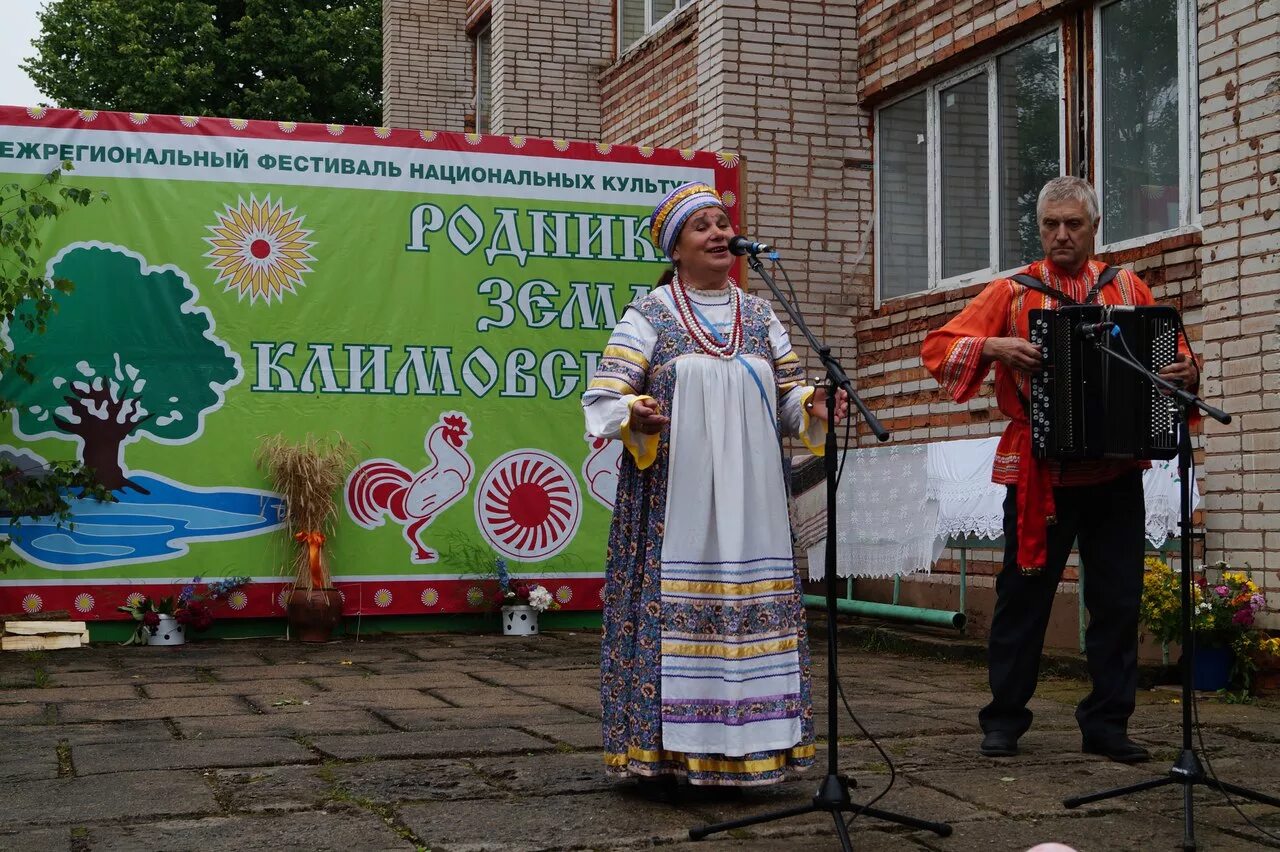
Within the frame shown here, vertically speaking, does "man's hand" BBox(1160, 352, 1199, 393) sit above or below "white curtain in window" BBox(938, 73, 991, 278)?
below

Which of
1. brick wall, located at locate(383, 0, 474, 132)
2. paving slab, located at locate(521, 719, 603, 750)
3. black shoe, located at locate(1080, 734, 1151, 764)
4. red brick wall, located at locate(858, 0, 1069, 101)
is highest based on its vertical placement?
brick wall, located at locate(383, 0, 474, 132)

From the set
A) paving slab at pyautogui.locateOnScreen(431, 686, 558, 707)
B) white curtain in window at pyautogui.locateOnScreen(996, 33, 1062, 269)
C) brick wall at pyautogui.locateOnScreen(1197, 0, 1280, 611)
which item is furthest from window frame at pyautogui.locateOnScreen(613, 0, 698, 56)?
paving slab at pyautogui.locateOnScreen(431, 686, 558, 707)

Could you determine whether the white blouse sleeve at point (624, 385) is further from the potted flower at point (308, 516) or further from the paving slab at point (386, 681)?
the potted flower at point (308, 516)

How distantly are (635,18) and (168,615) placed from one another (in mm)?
6866

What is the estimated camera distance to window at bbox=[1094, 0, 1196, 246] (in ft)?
24.5

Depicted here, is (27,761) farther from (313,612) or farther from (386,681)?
(313,612)

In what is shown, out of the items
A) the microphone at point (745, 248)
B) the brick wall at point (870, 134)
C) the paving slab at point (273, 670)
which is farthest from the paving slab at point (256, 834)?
the brick wall at point (870, 134)

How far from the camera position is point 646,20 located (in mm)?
12703

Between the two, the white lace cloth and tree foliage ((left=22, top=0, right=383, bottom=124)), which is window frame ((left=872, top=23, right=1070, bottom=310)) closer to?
the white lace cloth

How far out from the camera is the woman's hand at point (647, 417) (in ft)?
13.7

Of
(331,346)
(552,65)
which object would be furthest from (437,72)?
(331,346)

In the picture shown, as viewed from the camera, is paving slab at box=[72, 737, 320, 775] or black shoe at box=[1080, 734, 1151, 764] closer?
paving slab at box=[72, 737, 320, 775]

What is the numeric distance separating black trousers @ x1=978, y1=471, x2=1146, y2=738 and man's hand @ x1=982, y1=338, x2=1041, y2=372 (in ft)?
1.56

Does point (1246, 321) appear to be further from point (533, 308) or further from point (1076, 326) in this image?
point (533, 308)
